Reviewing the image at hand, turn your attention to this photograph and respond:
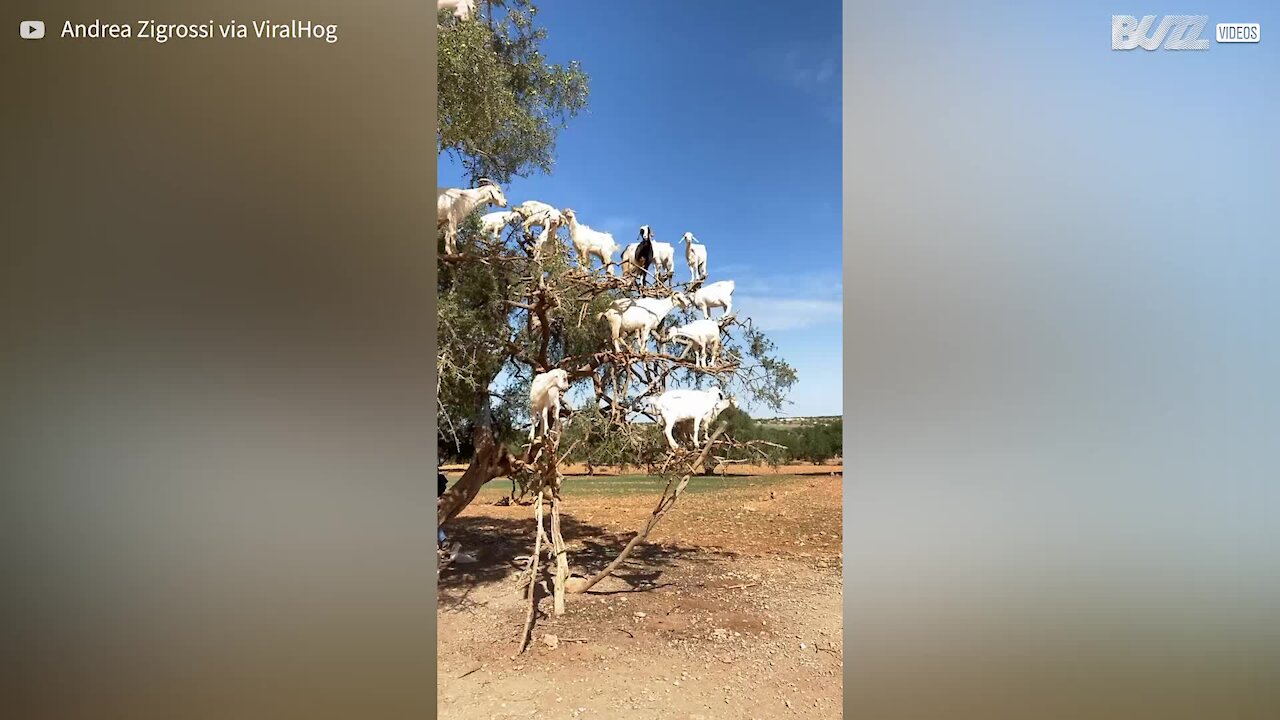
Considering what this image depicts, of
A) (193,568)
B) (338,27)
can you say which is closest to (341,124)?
(338,27)

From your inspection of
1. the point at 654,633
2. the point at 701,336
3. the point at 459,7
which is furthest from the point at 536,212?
the point at 654,633

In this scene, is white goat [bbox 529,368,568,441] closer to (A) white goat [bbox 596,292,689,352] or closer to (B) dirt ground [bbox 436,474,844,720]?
(A) white goat [bbox 596,292,689,352]

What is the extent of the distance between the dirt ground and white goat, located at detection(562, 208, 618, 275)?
2.23 m

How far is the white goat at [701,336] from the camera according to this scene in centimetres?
Result: 327

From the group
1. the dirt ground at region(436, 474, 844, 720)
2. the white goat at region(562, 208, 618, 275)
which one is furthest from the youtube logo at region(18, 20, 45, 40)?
the dirt ground at region(436, 474, 844, 720)

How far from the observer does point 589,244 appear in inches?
123

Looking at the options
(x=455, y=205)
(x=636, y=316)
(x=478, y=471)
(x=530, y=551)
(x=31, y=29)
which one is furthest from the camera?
(x=530, y=551)

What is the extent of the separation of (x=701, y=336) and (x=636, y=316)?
0.48m

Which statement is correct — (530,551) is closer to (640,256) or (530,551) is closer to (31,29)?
(640,256)

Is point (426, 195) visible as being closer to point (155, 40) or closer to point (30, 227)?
point (155, 40)

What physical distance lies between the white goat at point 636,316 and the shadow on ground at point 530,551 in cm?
170

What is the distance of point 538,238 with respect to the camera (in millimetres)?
2881

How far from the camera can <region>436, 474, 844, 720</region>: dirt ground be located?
253cm

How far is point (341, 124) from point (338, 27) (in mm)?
253
